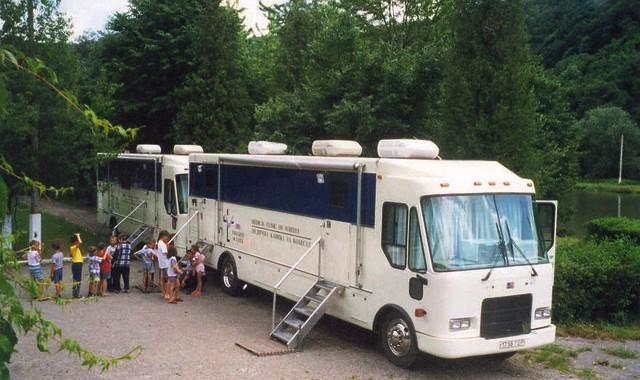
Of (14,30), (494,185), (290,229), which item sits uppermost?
(14,30)

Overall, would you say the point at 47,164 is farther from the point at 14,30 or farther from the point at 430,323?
the point at 430,323

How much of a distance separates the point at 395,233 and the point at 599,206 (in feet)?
159

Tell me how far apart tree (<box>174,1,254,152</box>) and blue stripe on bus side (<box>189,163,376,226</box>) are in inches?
299

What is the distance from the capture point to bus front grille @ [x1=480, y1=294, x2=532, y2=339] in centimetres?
969

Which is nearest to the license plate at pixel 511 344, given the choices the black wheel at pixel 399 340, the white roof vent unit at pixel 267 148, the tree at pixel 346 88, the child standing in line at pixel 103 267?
the black wheel at pixel 399 340

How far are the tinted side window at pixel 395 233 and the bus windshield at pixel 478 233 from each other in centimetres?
50

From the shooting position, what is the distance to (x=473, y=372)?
10.3 meters

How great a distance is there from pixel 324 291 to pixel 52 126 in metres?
10.9

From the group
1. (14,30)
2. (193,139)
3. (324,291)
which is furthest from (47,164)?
(324,291)

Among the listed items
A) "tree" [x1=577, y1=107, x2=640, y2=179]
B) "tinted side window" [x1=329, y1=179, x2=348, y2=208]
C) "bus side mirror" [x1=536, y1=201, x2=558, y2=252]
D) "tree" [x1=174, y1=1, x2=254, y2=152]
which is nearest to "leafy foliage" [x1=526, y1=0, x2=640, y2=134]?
"tree" [x1=577, y1=107, x2=640, y2=179]

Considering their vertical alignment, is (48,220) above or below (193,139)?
below

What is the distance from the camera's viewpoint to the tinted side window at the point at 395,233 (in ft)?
33.2

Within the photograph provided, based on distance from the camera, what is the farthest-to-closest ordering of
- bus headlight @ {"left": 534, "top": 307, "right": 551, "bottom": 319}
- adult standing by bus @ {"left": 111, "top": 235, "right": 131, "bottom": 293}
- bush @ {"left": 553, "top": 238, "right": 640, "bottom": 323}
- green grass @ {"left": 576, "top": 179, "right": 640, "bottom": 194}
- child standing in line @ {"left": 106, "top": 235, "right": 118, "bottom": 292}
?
green grass @ {"left": 576, "top": 179, "right": 640, "bottom": 194} → adult standing by bus @ {"left": 111, "top": 235, "right": 131, "bottom": 293} → child standing in line @ {"left": 106, "top": 235, "right": 118, "bottom": 292} → bush @ {"left": 553, "top": 238, "right": 640, "bottom": 323} → bus headlight @ {"left": 534, "top": 307, "right": 551, "bottom": 319}

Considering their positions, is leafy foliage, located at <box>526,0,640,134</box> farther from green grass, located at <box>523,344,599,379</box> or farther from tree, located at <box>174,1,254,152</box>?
green grass, located at <box>523,344,599,379</box>
